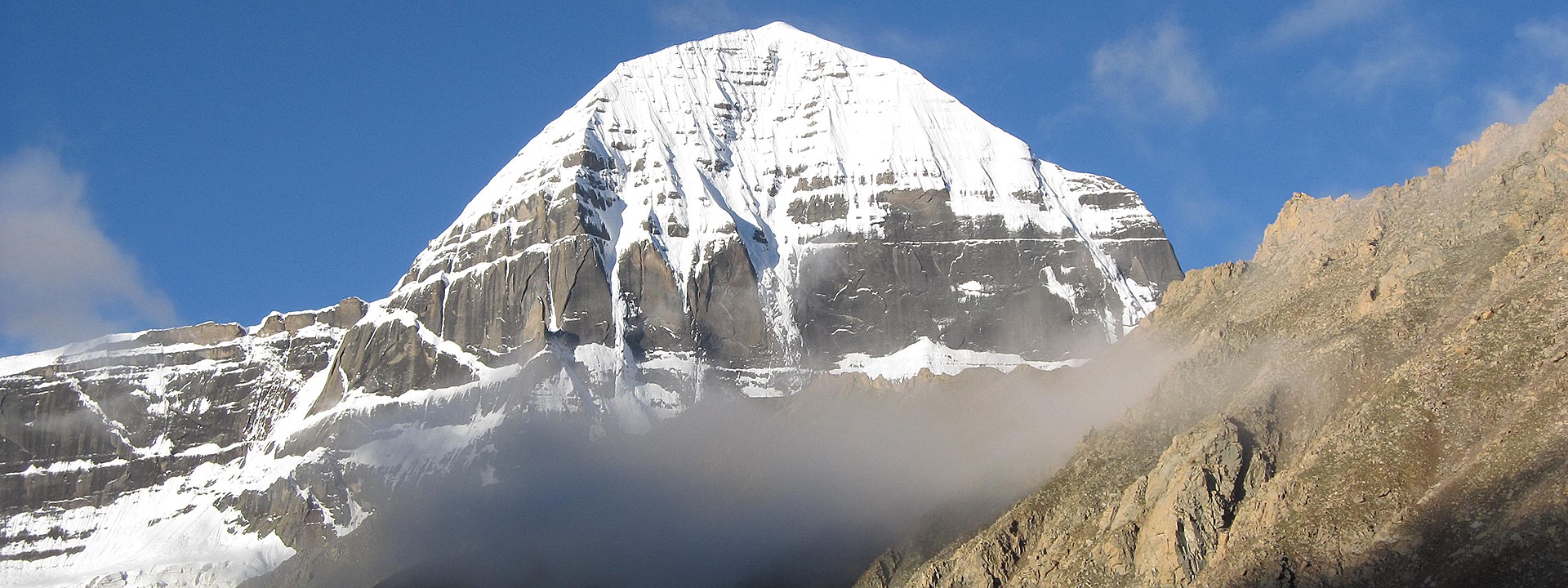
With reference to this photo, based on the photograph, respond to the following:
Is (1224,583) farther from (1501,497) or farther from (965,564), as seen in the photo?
(965,564)

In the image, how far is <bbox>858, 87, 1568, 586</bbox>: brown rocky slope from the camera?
125 m

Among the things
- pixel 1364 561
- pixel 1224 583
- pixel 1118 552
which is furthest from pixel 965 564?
pixel 1364 561

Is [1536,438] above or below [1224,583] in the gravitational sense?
above

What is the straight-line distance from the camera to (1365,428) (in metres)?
143

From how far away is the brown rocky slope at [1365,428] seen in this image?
125 meters

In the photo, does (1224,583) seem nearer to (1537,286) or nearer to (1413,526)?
(1413,526)

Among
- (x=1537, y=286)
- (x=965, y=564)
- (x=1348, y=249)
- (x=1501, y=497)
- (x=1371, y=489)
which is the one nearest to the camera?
(x=1501, y=497)

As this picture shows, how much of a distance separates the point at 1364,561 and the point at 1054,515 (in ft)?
158

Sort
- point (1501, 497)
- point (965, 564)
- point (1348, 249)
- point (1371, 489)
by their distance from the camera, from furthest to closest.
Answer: point (1348, 249) < point (965, 564) < point (1371, 489) < point (1501, 497)

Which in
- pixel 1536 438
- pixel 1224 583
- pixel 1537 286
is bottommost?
pixel 1224 583

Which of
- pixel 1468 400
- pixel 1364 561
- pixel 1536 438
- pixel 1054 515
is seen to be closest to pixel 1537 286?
pixel 1468 400

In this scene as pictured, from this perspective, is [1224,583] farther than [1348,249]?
No

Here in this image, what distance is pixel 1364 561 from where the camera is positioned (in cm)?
12662

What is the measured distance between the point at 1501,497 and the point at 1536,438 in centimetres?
675
